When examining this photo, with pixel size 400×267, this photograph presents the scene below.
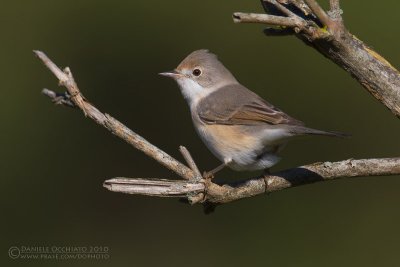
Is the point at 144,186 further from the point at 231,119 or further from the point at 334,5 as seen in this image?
the point at 231,119

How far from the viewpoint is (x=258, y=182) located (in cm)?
311

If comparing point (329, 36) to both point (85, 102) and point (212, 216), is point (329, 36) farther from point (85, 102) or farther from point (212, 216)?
point (212, 216)

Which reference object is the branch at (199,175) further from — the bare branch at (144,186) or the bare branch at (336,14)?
the bare branch at (336,14)

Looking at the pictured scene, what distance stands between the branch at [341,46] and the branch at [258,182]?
24cm

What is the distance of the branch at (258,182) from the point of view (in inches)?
106

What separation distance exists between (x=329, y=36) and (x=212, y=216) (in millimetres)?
2298

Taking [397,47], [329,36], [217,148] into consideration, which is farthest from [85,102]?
[397,47]

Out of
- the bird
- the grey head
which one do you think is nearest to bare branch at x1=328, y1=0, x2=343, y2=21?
the bird

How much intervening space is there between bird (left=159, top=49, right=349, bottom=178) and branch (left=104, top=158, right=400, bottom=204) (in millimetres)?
171

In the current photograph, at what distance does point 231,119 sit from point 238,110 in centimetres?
9

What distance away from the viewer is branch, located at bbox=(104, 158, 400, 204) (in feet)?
8.87

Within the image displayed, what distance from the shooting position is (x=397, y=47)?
15.1 feet

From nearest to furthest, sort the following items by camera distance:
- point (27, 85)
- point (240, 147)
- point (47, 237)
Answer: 1. point (240, 147)
2. point (47, 237)
3. point (27, 85)

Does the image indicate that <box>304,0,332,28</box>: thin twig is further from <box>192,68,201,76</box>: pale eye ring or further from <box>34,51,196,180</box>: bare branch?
<box>192,68,201,76</box>: pale eye ring
